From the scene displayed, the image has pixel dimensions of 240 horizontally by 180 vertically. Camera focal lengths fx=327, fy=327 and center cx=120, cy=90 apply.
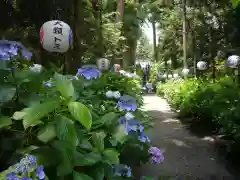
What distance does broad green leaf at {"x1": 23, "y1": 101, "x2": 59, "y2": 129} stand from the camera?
1049 mm

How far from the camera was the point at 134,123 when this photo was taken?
1635 millimetres

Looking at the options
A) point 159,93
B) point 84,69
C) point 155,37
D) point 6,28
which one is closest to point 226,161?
point 84,69

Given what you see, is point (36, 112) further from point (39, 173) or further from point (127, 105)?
point (127, 105)

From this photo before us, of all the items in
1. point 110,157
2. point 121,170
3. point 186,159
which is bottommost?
point 186,159

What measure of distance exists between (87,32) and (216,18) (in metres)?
8.33

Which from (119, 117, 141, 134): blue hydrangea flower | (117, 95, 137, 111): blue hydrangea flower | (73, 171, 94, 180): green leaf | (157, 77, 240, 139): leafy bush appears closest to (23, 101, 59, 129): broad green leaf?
(73, 171, 94, 180): green leaf

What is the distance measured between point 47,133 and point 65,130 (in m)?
0.06

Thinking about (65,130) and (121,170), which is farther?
(121,170)

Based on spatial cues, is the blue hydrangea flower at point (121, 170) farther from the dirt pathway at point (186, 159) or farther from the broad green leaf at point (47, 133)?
the dirt pathway at point (186, 159)

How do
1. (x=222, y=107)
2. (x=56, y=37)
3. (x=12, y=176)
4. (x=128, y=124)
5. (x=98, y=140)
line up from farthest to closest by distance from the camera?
(x=56, y=37) < (x=222, y=107) < (x=128, y=124) < (x=98, y=140) < (x=12, y=176)

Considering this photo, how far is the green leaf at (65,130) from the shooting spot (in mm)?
1076

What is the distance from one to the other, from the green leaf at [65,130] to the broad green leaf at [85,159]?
6 centimetres

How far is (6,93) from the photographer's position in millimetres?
1150

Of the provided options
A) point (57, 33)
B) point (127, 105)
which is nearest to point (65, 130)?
point (127, 105)
